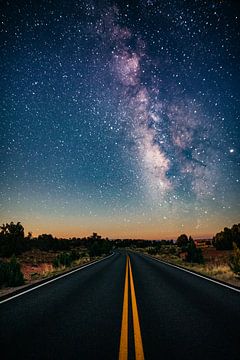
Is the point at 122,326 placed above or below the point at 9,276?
below

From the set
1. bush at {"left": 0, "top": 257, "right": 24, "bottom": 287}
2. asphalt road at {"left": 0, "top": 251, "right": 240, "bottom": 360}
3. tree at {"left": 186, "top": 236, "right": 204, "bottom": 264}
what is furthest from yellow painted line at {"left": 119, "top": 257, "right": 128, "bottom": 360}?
tree at {"left": 186, "top": 236, "right": 204, "bottom": 264}

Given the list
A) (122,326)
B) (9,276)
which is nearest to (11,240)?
(9,276)

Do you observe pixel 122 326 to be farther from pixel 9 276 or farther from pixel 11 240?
pixel 11 240

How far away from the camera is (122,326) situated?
5293 millimetres

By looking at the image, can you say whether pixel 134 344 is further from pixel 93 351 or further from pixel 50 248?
pixel 50 248

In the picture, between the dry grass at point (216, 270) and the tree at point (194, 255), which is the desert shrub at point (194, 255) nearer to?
the tree at point (194, 255)

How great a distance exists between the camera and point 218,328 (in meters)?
5.11

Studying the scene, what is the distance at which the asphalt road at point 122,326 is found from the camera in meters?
4.01

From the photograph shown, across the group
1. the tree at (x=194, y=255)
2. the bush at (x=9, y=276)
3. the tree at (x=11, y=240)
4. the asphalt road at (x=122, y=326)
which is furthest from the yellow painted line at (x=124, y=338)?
the tree at (x=11, y=240)

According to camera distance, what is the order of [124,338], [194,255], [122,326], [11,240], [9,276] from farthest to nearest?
[11,240]
[194,255]
[9,276]
[122,326]
[124,338]

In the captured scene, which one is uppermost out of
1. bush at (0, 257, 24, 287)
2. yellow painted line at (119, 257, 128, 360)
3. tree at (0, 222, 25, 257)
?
tree at (0, 222, 25, 257)

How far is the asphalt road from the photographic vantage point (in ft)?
13.1

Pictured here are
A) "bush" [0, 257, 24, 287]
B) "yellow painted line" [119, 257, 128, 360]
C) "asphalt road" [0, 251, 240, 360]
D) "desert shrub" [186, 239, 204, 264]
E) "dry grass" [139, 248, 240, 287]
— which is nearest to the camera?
"yellow painted line" [119, 257, 128, 360]

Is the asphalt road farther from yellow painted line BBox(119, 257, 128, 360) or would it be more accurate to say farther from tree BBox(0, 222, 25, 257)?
tree BBox(0, 222, 25, 257)
